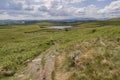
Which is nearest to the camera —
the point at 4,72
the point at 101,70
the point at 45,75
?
the point at 101,70

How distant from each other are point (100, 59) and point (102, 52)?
1.79m

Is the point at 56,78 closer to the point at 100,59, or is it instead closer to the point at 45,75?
the point at 45,75

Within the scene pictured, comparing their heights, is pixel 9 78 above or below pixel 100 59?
below

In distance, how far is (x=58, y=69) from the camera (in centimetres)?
2384

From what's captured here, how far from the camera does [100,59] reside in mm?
22391

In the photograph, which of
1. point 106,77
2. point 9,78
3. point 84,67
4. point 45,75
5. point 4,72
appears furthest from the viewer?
point 4,72

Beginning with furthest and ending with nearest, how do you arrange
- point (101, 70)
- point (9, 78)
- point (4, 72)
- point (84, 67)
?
point (4, 72), point (9, 78), point (84, 67), point (101, 70)

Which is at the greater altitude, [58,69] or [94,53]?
[94,53]

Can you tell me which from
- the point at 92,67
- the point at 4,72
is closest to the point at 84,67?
the point at 92,67

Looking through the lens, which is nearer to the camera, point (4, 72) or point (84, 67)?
point (84, 67)

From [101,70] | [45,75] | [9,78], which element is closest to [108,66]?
[101,70]

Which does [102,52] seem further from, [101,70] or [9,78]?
[9,78]

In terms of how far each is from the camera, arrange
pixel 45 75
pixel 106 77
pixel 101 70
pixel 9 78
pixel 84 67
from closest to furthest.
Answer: pixel 106 77 → pixel 101 70 → pixel 84 67 → pixel 45 75 → pixel 9 78

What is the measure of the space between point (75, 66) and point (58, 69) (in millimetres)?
2018
